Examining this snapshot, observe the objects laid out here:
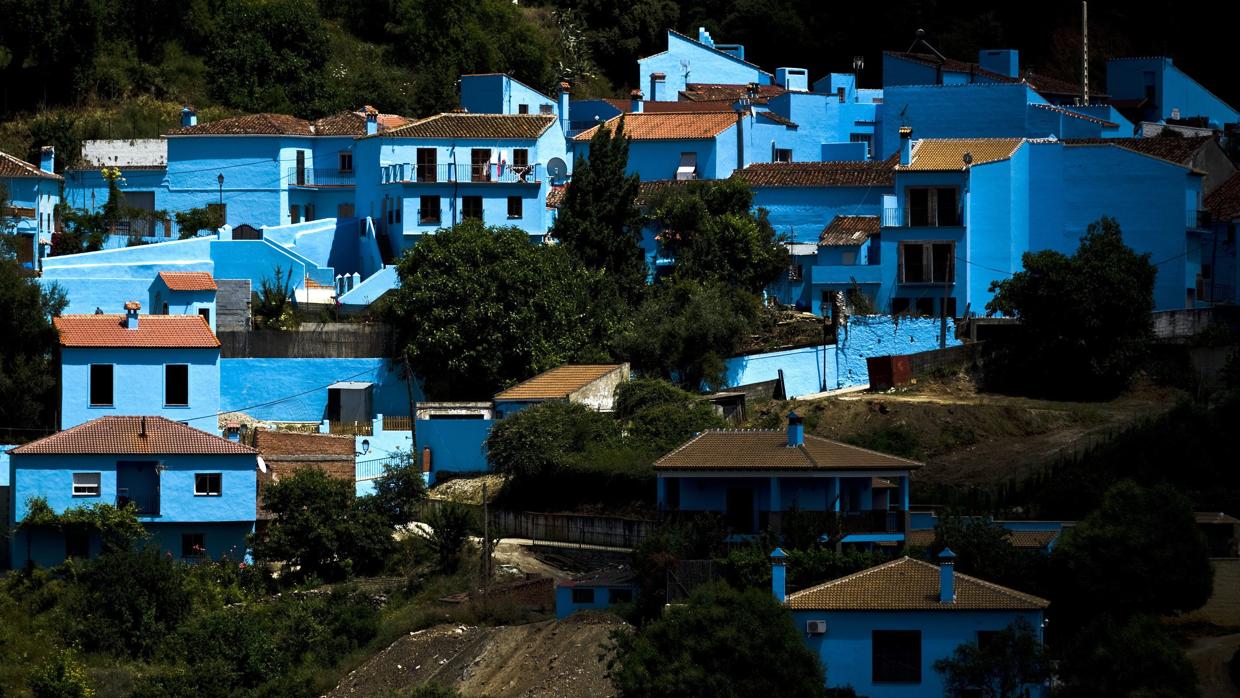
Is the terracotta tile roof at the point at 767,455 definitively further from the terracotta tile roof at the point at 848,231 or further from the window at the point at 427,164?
the window at the point at 427,164

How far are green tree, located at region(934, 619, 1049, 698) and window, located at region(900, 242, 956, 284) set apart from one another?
946 inches

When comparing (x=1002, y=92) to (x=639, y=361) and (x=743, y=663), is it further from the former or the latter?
(x=743, y=663)

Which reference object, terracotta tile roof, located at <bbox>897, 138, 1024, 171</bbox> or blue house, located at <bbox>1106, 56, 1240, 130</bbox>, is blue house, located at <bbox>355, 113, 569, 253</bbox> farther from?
blue house, located at <bbox>1106, 56, 1240, 130</bbox>

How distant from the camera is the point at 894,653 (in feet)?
164

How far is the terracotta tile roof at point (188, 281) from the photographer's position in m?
69.4

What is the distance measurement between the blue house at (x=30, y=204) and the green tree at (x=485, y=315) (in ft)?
36.6

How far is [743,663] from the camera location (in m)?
47.9

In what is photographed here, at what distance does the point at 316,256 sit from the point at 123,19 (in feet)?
50.6

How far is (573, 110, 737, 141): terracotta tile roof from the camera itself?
78.3 m

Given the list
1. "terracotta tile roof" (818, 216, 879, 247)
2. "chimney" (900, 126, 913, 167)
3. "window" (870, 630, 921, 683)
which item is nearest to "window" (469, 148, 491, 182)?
"terracotta tile roof" (818, 216, 879, 247)

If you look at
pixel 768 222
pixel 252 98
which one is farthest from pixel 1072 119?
pixel 252 98

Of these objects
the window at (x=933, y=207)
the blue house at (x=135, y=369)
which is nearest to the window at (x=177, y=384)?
the blue house at (x=135, y=369)

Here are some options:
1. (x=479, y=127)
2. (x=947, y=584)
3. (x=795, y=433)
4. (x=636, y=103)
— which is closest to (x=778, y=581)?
(x=947, y=584)

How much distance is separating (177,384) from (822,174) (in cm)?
2093
